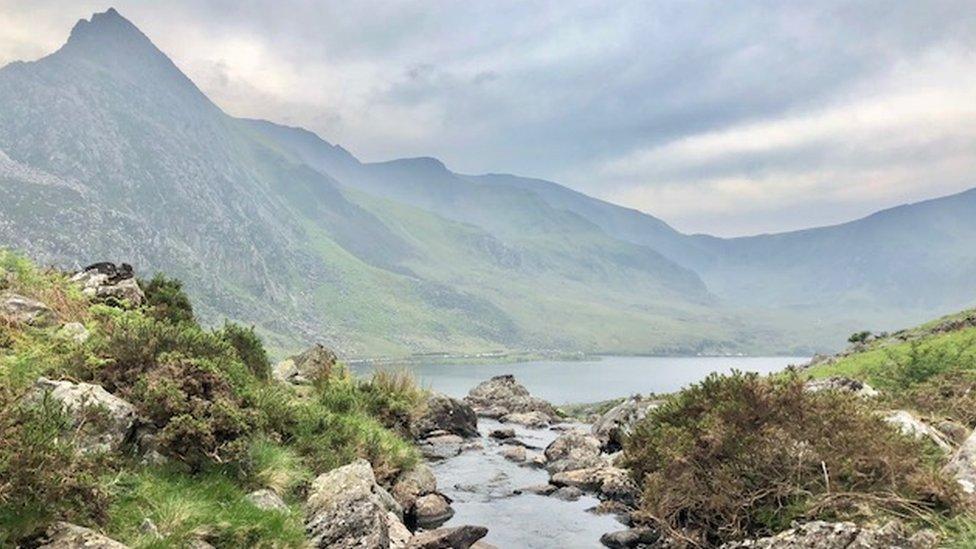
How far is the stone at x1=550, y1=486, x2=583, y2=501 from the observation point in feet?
77.7

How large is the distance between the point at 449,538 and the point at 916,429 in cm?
1152

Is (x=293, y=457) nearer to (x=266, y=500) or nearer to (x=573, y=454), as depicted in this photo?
(x=266, y=500)

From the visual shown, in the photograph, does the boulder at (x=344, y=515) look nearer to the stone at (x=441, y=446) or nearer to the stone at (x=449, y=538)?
the stone at (x=449, y=538)

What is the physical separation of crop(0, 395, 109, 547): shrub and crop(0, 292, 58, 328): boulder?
7.01m

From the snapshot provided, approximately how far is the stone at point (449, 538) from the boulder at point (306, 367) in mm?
14263

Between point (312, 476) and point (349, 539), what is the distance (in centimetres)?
282

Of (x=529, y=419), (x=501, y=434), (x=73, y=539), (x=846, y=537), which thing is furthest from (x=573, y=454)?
(x=73, y=539)

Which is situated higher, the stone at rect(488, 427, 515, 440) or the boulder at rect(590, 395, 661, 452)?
the boulder at rect(590, 395, 661, 452)

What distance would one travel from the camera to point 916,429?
1448cm

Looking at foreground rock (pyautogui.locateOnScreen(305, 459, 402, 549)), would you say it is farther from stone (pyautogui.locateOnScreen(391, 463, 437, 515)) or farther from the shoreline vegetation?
stone (pyautogui.locateOnScreen(391, 463, 437, 515))

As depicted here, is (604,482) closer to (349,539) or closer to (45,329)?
(349,539)

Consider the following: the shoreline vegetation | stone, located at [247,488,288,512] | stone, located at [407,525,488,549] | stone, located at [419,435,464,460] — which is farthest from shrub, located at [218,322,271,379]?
stone, located at [247,488,288,512]

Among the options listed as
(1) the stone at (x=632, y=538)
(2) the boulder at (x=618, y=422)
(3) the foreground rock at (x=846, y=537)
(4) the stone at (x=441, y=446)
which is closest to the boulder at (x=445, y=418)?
(4) the stone at (x=441, y=446)

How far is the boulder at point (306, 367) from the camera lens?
99.6 ft
